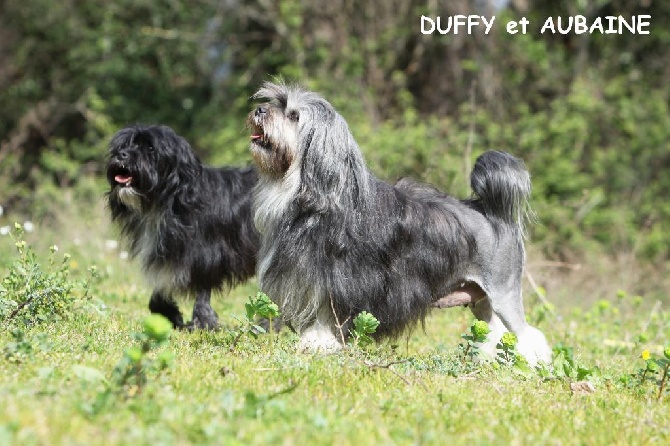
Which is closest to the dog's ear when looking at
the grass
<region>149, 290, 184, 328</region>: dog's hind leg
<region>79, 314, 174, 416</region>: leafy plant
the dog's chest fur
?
the grass

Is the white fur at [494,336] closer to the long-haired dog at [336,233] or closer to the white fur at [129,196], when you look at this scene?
the long-haired dog at [336,233]

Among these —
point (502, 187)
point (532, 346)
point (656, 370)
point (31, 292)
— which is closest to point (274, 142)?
point (502, 187)

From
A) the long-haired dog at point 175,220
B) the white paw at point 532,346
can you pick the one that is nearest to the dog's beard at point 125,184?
the long-haired dog at point 175,220

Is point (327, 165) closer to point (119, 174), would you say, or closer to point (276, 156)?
point (276, 156)

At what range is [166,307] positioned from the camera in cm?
625

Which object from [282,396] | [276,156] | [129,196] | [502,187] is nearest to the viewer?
[282,396]

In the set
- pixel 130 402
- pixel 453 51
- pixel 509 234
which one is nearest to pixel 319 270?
pixel 509 234

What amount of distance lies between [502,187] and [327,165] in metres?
1.32

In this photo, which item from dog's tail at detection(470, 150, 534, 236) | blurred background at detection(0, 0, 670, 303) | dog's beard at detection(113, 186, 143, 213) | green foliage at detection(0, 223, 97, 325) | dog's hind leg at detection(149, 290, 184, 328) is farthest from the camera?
blurred background at detection(0, 0, 670, 303)

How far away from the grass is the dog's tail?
110cm

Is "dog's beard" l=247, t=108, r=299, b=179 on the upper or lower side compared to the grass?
upper

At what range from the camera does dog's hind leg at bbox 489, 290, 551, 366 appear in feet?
18.2

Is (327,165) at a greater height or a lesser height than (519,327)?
greater

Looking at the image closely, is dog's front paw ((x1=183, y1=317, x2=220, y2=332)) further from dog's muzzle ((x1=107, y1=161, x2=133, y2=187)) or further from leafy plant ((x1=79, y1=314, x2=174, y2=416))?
leafy plant ((x1=79, y1=314, x2=174, y2=416))
